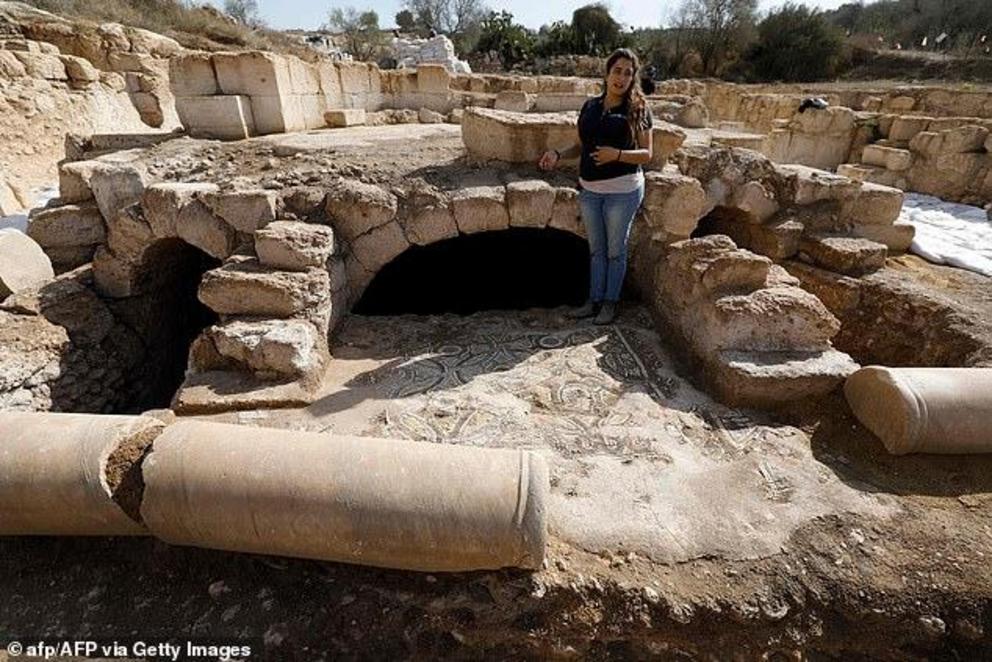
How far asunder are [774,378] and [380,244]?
10.5 feet

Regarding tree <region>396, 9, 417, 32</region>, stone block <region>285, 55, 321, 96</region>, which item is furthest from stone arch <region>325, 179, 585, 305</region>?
tree <region>396, 9, 417, 32</region>

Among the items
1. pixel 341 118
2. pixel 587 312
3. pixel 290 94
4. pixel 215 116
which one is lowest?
pixel 587 312

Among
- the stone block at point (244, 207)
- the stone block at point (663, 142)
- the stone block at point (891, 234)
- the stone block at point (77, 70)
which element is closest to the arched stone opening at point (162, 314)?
the stone block at point (244, 207)

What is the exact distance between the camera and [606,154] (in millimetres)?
3535

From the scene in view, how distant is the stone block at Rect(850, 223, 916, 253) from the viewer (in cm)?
563

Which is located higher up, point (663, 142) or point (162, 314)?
point (663, 142)

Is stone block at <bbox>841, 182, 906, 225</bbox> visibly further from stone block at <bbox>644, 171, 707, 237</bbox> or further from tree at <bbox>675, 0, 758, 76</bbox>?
tree at <bbox>675, 0, 758, 76</bbox>

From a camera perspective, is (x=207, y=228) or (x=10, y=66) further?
(x=10, y=66)

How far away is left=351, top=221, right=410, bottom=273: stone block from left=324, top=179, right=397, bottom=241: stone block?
0.05 m

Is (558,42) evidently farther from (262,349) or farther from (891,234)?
(262,349)

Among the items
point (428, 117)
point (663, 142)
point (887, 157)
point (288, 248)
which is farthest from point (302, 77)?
point (887, 157)

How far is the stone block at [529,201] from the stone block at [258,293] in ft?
6.01

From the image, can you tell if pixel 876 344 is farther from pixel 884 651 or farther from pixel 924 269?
pixel 884 651

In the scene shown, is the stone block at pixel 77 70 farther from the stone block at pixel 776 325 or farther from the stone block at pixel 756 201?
the stone block at pixel 776 325
